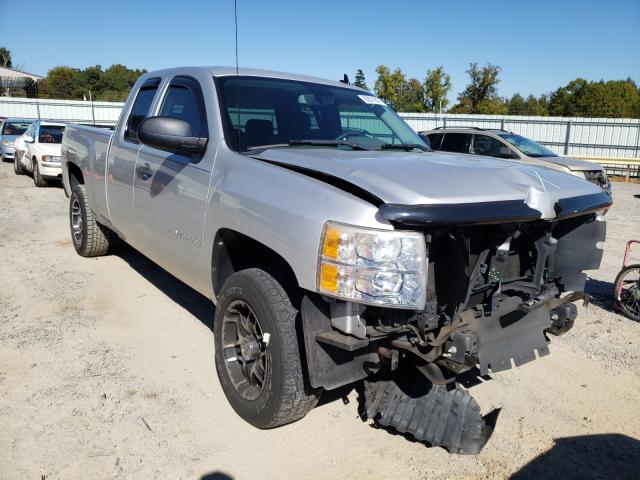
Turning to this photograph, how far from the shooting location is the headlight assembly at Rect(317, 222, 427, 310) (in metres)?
2.30

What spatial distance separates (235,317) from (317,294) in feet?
2.71

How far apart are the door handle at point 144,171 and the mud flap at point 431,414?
235 centimetres

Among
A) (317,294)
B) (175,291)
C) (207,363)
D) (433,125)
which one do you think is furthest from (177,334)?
(433,125)

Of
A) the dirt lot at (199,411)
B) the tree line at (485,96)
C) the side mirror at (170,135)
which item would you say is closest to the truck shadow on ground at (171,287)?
the dirt lot at (199,411)

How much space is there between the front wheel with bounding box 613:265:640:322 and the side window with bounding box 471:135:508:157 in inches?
275

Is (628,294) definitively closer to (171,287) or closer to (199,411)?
(199,411)

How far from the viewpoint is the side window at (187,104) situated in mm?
3598

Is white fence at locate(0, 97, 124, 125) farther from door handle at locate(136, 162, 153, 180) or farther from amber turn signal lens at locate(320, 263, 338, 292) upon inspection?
amber turn signal lens at locate(320, 263, 338, 292)

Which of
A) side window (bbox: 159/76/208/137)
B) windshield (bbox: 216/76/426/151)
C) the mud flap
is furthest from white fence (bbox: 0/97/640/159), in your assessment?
the mud flap

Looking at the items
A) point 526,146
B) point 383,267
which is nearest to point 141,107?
point 383,267

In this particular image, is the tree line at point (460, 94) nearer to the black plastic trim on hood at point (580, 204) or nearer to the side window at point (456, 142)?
the side window at point (456, 142)

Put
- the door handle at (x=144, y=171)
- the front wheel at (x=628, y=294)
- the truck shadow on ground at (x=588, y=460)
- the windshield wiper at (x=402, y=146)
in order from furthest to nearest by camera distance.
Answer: the front wheel at (x=628, y=294) < the door handle at (x=144, y=171) < the windshield wiper at (x=402, y=146) < the truck shadow on ground at (x=588, y=460)

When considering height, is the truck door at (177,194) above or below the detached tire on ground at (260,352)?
above

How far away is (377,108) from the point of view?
4410 mm
